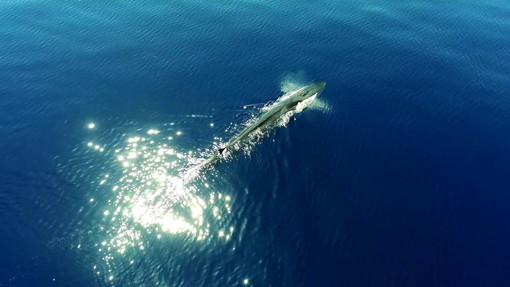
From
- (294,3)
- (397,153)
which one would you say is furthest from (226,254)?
(294,3)

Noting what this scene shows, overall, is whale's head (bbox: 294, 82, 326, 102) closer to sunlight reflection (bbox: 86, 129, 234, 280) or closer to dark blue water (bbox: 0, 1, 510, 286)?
dark blue water (bbox: 0, 1, 510, 286)

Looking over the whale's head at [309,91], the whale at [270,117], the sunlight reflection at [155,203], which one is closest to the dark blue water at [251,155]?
the sunlight reflection at [155,203]

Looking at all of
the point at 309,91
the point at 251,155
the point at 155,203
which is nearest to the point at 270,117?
the point at 251,155

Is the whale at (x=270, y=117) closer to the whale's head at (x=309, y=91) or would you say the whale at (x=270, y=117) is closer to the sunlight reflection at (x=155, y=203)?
the whale's head at (x=309, y=91)

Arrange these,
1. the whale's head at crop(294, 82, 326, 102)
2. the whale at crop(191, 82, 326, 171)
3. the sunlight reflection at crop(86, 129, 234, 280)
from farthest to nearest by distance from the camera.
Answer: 1. the whale's head at crop(294, 82, 326, 102)
2. the whale at crop(191, 82, 326, 171)
3. the sunlight reflection at crop(86, 129, 234, 280)

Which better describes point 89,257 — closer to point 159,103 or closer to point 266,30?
point 159,103

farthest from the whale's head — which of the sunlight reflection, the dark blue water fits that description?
the sunlight reflection
